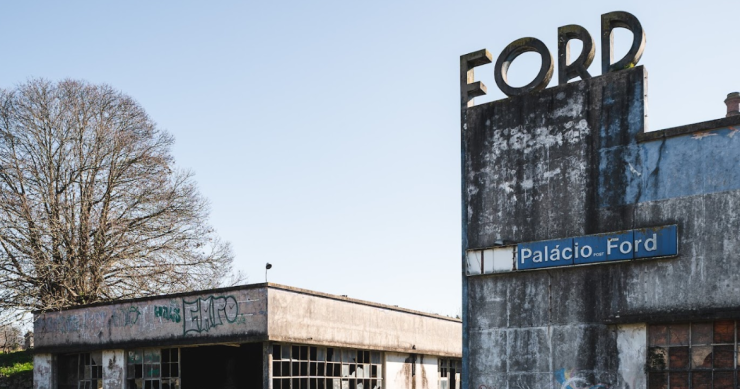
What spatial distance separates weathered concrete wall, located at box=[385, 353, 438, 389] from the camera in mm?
21417

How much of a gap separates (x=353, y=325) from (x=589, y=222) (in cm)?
878

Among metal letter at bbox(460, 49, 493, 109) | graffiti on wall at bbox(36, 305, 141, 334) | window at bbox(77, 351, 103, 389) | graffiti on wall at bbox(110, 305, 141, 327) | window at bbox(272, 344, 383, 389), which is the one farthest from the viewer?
window at bbox(77, 351, 103, 389)

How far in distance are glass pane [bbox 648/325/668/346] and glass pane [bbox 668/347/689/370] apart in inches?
6.3

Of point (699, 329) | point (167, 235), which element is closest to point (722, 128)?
point (699, 329)

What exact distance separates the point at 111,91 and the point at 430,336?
14070 millimetres

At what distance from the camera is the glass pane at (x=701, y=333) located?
36.4ft

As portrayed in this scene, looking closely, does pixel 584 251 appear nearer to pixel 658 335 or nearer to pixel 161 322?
pixel 658 335

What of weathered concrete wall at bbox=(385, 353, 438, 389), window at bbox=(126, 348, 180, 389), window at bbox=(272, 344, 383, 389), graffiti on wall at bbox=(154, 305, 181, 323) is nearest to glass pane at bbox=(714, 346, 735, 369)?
window at bbox=(272, 344, 383, 389)

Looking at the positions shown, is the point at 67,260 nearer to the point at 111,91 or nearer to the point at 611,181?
the point at 111,91

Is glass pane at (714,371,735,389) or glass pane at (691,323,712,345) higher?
glass pane at (691,323,712,345)

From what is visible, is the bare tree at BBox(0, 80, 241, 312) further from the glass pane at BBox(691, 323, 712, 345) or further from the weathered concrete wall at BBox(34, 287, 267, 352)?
the glass pane at BBox(691, 323, 712, 345)

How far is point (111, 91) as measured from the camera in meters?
26.5

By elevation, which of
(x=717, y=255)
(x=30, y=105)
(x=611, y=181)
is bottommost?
(x=717, y=255)

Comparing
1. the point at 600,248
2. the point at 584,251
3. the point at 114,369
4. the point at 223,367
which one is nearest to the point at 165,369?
the point at 114,369
